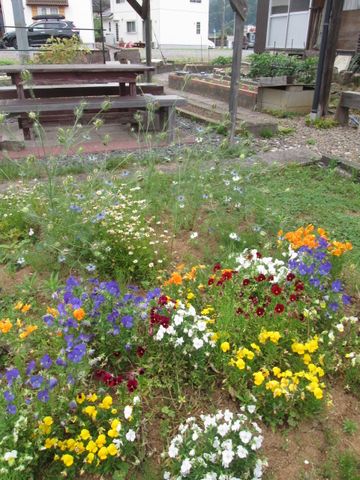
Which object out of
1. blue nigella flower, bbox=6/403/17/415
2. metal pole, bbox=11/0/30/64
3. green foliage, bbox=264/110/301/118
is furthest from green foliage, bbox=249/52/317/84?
blue nigella flower, bbox=6/403/17/415

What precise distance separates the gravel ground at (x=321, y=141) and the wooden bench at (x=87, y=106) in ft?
4.43

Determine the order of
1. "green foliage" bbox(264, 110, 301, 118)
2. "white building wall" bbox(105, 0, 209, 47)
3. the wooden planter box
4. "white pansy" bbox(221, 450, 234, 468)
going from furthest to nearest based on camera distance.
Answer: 1. "white building wall" bbox(105, 0, 209, 47)
2. the wooden planter box
3. "green foliage" bbox(264, 110, 301, 118)
4. "white pansy" bbox(221, 450, 234, 468)

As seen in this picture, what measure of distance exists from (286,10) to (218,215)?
13.5 metres

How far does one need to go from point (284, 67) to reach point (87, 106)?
577cm

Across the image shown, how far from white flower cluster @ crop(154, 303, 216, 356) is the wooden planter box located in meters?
7.12

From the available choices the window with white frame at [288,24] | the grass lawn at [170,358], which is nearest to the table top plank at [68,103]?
the grass lawn at [170,358]

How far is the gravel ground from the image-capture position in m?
6.00

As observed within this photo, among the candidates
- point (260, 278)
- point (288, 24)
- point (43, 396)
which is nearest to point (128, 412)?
point (43, 396)

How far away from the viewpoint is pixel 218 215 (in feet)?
11.2

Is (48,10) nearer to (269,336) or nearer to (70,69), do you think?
(70,69)

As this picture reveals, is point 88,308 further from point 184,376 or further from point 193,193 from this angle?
point 193,193

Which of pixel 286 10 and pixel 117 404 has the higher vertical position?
pixel 286 10

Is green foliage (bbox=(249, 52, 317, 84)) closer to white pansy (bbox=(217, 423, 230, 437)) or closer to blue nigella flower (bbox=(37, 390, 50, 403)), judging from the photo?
white pansy (bbox=(217, 423, 230, 437))

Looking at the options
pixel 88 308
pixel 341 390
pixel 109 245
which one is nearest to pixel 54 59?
pixel 109 245
